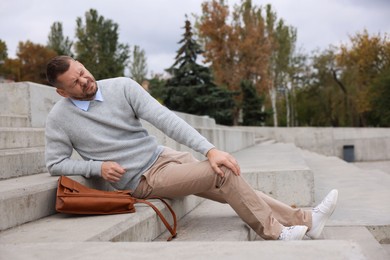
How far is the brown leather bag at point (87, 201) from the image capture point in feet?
9.29

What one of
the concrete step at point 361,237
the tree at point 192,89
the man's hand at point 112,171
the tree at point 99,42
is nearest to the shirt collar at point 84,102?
the man's hand at point 112,171

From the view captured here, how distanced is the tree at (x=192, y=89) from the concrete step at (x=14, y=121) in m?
19.0

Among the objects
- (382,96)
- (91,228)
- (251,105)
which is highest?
(382,96)

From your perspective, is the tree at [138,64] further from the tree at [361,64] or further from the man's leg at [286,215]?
the man's leg at [286,215]

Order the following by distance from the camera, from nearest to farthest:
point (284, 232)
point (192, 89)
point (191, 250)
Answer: point (191, 250) → point (284, 232) → point (192, 89)

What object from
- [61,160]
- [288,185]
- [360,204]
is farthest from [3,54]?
[61,160]

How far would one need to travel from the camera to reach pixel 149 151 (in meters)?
3.26

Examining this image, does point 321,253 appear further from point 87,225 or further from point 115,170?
point 115,170

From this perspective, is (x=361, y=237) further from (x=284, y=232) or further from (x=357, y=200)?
(x=357, y=200)

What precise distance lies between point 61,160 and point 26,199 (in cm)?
45

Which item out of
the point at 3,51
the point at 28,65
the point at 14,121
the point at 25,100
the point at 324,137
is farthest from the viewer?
the point at 3,51

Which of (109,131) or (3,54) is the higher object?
(3,54)

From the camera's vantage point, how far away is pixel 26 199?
2.76 m

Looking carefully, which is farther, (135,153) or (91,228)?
(135,153)
